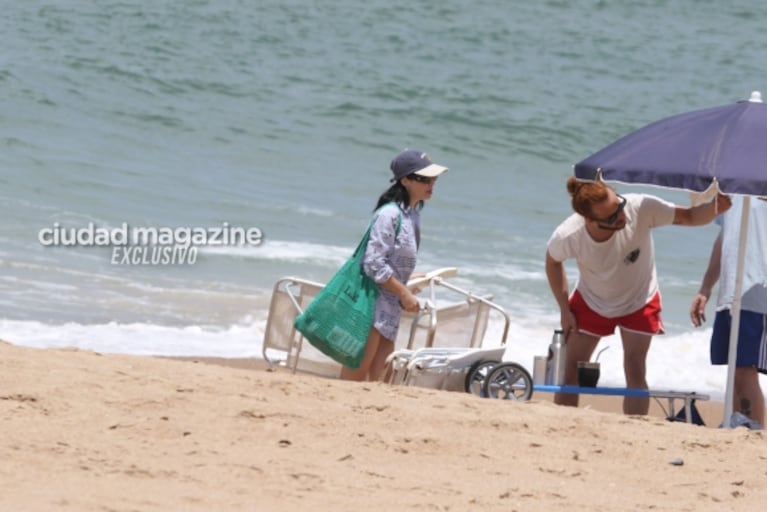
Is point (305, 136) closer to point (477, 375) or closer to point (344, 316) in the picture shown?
point (344, 316)

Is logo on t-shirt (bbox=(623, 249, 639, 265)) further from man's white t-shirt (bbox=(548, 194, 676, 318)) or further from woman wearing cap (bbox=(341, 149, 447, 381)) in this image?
woman wearing cap (bbox=(341, 149, 447, 381))

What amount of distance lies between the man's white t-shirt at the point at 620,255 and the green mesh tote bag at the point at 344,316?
85 centimetres

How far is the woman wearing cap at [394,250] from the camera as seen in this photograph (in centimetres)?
658

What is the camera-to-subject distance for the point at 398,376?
6.55 metres

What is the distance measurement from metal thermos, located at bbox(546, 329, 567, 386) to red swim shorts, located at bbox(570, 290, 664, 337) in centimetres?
15

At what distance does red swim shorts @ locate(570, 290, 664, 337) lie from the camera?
264 inches

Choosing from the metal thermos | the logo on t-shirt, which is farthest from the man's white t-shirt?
the metal thermos

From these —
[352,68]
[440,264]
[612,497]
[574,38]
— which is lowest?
[612,497]

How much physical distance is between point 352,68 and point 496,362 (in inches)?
660

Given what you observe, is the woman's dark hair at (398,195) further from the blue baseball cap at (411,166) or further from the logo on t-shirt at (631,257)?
the logo on t-shirt at (631,257)

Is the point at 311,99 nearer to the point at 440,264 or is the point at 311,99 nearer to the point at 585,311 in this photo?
the point at 440,264

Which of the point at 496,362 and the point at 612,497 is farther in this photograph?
the point at 496,362

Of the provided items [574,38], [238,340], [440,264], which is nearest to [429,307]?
[238,340]

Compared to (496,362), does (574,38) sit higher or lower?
higher
